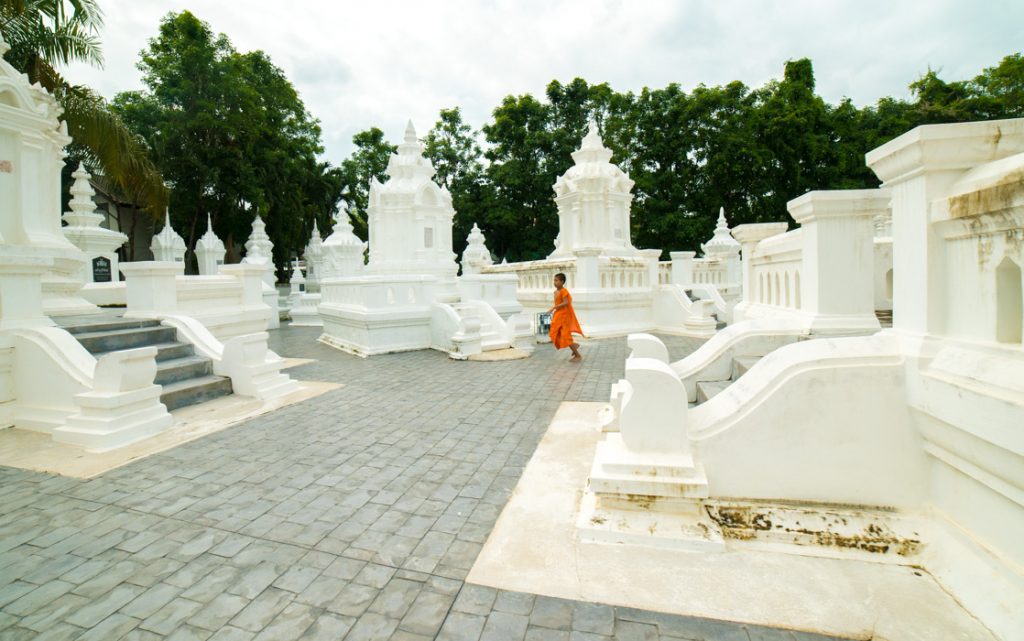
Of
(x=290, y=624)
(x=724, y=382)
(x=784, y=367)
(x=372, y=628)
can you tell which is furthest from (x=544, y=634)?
(x=724, y=382)

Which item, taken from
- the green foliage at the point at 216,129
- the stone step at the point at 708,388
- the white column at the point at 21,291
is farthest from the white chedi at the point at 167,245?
the stone step at the point at 708,388

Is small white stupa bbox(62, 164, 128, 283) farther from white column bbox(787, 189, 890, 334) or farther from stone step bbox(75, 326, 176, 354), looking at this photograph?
white column bbox(787, 189, 890, 334)

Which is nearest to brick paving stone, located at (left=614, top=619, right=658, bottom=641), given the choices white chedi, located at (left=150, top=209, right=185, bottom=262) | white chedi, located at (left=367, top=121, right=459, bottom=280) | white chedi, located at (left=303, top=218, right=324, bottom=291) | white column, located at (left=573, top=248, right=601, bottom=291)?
white column, located at (left=573, top=248, right=601, bottom=291)

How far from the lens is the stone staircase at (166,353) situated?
20.4 ft

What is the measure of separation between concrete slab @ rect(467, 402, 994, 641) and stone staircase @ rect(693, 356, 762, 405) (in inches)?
85.5

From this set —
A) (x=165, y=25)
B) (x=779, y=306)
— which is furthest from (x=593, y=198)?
(x=165, y=25)

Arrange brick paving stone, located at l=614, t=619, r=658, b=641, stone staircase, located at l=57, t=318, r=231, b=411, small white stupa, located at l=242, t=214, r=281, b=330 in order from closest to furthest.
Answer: brick paving stone, located at l=614, t=619, r=658, b=641 → stone staircase, located at l=57, t=318, r=231, b=411 → small white stupa, located at l=242, t=214, r=281, b=330

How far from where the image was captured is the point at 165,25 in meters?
25.5

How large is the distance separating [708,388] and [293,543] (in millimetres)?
3622

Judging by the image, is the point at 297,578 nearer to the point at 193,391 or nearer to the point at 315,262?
the point at 193,391

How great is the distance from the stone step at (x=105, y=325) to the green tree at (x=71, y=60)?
5555 millimetres

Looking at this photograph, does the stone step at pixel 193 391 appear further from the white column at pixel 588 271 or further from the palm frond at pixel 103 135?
the white column at pixel 588 271

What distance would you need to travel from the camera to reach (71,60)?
35.7 feet

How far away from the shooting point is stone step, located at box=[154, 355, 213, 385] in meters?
6.32
